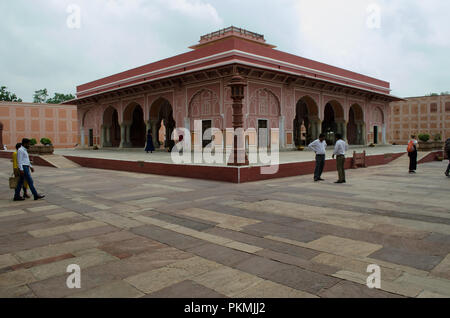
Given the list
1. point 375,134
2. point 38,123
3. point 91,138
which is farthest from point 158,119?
point 38,123

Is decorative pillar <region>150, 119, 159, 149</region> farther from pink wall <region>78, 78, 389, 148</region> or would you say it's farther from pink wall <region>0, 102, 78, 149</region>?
pink wall <region>0, 102, 78, 149</region>

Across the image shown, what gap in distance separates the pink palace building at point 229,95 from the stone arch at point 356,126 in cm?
8

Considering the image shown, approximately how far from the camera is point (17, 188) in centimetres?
676

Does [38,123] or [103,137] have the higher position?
[38,123]

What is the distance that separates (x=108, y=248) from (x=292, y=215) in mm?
2622

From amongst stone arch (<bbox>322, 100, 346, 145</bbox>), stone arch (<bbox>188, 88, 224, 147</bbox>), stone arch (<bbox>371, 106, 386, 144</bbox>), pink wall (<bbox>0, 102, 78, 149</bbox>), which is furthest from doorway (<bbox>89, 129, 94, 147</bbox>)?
stone arch (<bbox>371, 106, 386, 144</bbox>)

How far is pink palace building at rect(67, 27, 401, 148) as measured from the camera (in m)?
17.9

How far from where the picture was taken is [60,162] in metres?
15.7

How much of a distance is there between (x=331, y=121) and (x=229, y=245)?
2675 cm

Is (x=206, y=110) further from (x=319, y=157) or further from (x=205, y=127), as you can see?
(x=319, y=157)

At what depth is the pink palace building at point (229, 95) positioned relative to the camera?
1786cm

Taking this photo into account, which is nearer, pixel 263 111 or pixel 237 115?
pixel 237 115
